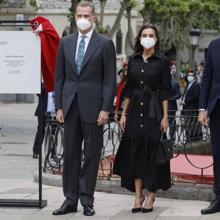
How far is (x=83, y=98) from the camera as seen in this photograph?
8.35m

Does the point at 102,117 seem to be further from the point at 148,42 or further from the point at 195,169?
the point at 195,169

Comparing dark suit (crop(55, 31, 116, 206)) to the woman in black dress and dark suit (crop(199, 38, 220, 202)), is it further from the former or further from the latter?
dark suit (crop(199, 38, 220, 202))

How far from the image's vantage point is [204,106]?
849 centimetres

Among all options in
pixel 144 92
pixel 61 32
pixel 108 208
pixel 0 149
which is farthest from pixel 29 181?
pixel 61 32

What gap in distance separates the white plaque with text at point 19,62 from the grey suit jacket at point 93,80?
1.51 feet

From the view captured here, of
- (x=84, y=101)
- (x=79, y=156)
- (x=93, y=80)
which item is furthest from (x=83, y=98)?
(x=79, y=156)

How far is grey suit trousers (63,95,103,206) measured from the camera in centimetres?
842

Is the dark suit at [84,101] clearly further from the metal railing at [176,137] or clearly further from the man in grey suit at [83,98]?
the metal railing at [176,137]

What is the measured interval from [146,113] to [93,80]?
66 cm

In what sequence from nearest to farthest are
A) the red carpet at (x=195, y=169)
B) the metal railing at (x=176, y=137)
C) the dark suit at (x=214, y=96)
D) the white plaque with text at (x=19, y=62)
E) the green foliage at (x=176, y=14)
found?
1. the dark suit at (x=214, y=96)
2. the white plaque with text at (x=19, y=62)
3. the red carpet at (x=195, y=169)
4. the metal railing at (x=176, y=137)
5. the green foliage at (x=176, y=14)

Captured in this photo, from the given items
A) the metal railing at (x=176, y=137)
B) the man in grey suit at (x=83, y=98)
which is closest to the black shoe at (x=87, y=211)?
the man in grey suit at (x=83, y=98)

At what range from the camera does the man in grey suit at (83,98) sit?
8.35m

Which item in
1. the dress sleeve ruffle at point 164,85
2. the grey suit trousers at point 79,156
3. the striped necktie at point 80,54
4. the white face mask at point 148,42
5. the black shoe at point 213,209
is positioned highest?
the white face mask at point 148,42

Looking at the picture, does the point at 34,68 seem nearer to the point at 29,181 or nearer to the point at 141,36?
the point at 141,36
